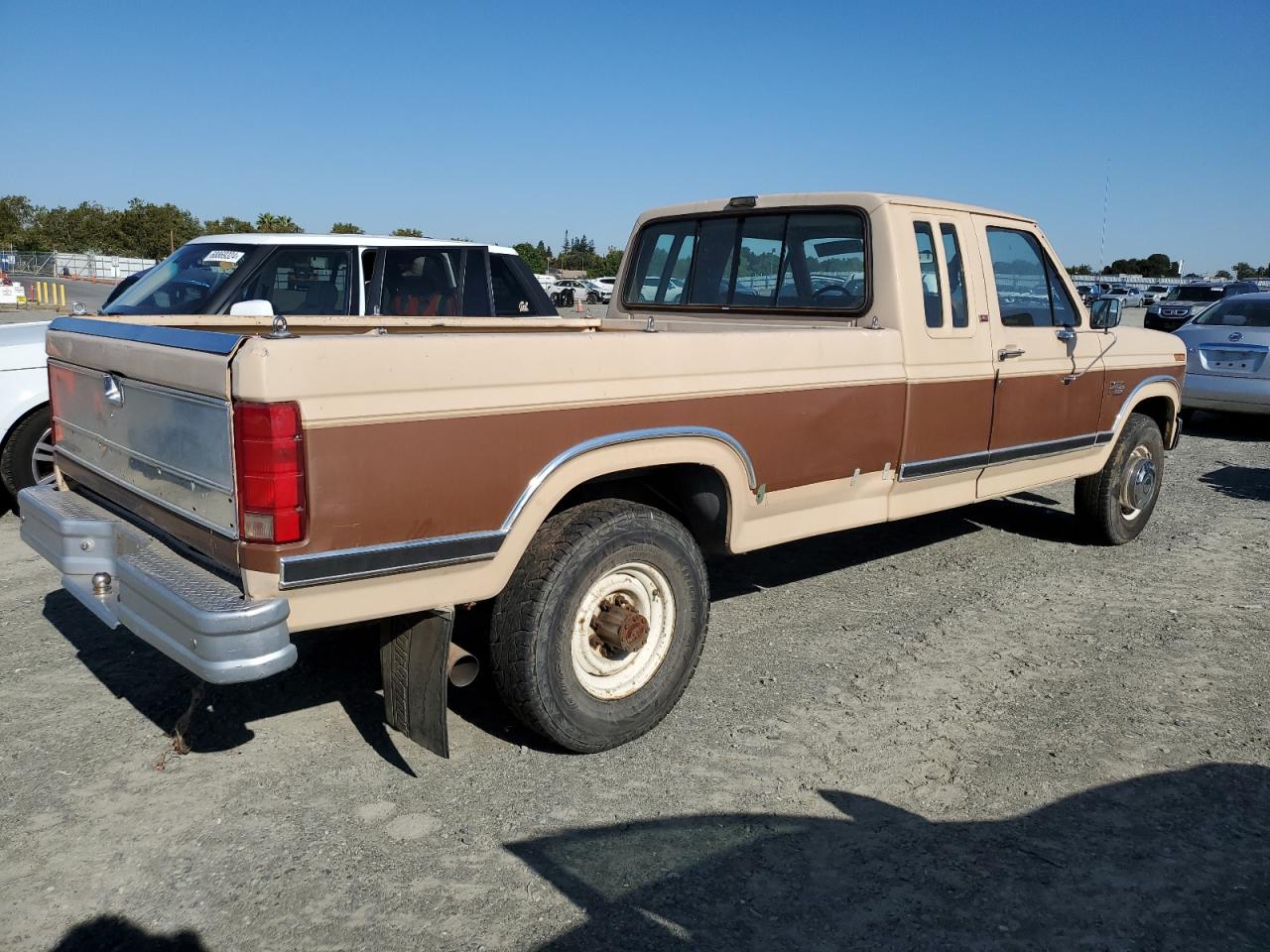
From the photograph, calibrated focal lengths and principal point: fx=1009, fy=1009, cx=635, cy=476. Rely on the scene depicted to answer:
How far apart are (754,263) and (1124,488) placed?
10.3ft

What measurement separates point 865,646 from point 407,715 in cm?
241

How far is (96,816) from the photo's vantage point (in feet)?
10.6

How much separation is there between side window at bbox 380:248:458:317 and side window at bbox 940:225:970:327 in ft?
12.6

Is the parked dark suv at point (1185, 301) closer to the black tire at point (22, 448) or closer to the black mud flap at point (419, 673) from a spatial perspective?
the black tire at point (22, 448)

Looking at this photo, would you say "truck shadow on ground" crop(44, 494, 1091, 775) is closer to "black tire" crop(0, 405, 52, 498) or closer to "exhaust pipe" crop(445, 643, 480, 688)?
"exhaust pipe" crop(445, 643, 480, 688)

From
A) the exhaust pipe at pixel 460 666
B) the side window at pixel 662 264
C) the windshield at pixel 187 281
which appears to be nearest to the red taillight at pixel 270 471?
the exhaust pipe at pixel 460 666

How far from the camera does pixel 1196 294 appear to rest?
23.9m

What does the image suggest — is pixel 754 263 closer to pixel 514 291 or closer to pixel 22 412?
pixel 514 291

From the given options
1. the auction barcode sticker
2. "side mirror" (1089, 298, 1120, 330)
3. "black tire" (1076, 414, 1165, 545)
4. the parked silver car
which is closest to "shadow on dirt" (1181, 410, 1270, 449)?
the parked silver car

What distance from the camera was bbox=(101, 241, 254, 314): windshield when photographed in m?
6.68

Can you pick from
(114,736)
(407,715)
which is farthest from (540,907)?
(114,736)

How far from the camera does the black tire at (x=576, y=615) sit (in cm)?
340

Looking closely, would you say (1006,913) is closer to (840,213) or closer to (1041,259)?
(840,213)

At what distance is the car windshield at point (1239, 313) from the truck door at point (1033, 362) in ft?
23.9
